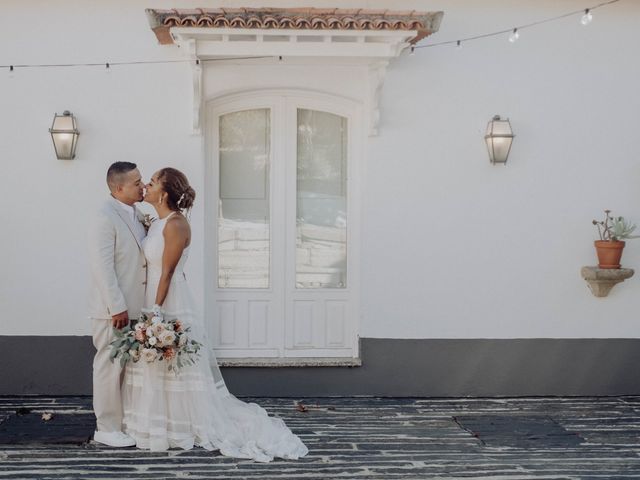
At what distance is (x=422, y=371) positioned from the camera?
8.24 m

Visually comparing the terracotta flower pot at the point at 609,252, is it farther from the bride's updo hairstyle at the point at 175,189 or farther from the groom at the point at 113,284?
the groom at the point at 113,284

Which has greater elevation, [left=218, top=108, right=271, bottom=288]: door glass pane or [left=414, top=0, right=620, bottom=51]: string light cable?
[left=414, top=0, right=620, bottom=51]: string light cable

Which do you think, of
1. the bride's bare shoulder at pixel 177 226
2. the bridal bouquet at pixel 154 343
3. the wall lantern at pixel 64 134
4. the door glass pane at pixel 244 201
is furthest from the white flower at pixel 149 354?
the wall lantern at pixel 64 134

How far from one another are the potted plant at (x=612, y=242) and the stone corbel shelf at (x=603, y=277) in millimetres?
76

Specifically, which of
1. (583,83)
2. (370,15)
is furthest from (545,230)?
(370,15)

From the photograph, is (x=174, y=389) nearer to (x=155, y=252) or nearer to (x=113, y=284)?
(x=113, y=284)

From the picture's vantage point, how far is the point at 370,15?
7258 mm

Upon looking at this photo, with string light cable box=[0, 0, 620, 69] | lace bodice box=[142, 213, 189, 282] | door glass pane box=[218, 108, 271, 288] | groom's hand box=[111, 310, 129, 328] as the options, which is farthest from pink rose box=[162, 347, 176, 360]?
string light cable box=[0, 0, 620, 69]

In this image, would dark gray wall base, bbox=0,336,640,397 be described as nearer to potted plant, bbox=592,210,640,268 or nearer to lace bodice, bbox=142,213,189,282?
potted plant, bbox=592,210,640,268

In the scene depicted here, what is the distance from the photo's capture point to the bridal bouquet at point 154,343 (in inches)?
242

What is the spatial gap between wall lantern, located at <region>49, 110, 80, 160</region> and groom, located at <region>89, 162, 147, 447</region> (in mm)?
1516

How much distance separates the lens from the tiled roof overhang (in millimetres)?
7039

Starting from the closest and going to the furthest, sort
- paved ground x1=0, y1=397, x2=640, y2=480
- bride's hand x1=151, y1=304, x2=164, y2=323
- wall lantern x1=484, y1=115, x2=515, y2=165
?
paved ground x1=0, y1=397, x2=640, y2=480
bride's hand x1=151, y1=304, x2=164, y2=323
wall lantern x1=484, y1=115, x2=515, y2=165

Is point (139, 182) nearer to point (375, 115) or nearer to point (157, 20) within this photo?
point (157, 20)
